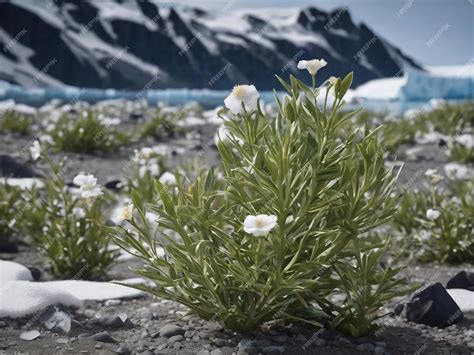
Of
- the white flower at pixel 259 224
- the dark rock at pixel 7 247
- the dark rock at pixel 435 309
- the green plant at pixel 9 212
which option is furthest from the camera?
the green plant at pixel 9 212

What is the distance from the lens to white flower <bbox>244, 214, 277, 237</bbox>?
181cm

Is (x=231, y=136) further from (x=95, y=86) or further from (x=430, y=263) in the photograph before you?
(x=95, y=86)

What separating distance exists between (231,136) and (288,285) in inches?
25.8

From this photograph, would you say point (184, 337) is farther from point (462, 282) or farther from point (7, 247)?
point (7, 247)

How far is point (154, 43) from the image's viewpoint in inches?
3597

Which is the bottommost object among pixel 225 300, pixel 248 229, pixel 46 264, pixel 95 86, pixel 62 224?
pixel 95 86

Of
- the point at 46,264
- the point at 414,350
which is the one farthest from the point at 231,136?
the point at 46,264

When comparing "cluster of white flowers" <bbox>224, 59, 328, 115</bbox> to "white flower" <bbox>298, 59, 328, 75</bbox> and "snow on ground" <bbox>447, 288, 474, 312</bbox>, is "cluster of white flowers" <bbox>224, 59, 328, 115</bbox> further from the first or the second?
"snow on ground" <bbox>447, 288, 474, 312</bbox>

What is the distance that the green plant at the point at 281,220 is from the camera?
2.11 metres

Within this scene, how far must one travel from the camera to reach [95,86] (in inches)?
3265

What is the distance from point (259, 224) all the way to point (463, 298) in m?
1.78

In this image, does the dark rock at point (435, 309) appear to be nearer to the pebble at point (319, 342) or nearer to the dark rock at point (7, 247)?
the pebble at point (319, 342)

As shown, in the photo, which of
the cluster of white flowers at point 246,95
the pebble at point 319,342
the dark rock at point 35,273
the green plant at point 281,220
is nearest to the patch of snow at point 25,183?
the dark rock at point 35,273

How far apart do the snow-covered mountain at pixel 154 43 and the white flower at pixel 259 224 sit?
7545 centimetres
